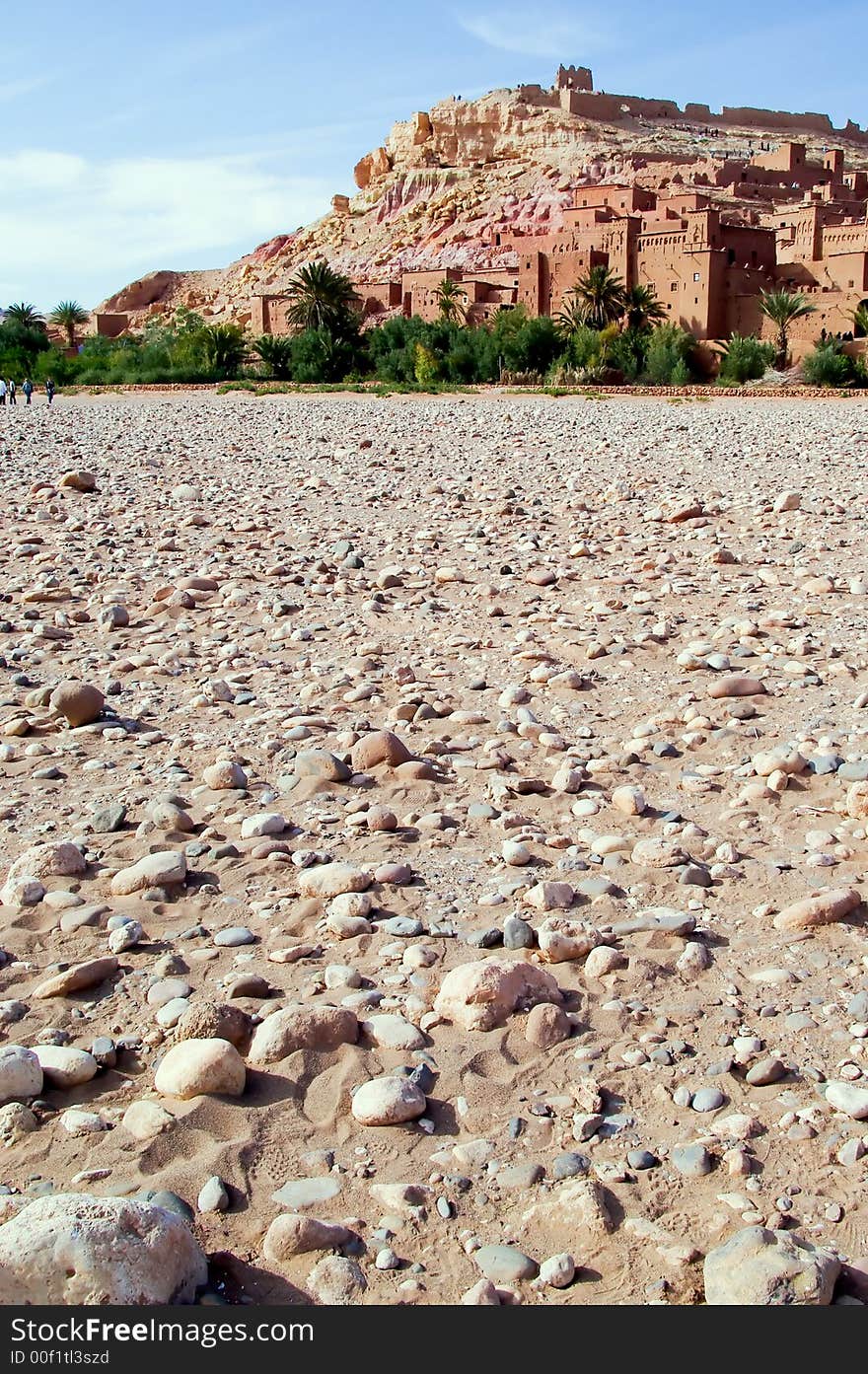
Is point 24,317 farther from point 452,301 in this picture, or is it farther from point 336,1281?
point 336,1281

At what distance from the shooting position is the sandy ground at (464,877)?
221cm

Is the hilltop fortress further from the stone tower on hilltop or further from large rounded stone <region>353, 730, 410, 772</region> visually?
large rounded stone <region>353, 730, 410, 772</region>

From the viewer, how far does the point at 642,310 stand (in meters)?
43.2

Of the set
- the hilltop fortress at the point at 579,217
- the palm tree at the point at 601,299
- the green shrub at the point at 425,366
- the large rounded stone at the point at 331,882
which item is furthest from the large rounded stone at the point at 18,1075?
the palm tree at the point at 601,299

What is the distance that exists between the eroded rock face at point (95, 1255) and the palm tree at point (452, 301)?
49225 millimetres

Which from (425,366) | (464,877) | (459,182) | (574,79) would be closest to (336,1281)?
(464,877)

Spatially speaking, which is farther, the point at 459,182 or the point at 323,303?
the point at 459,182

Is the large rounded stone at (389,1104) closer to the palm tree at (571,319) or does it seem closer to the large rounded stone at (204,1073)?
the large rounded stone at (204,1073)

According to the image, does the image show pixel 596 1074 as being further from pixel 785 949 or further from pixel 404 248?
pixel 404 248

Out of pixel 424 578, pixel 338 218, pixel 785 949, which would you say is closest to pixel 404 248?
pixel 338 218

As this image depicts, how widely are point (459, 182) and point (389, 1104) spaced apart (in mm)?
87873

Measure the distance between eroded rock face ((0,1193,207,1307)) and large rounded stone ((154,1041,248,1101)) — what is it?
517 mm

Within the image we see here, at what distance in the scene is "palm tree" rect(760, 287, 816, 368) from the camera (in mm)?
39062

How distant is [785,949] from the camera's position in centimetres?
303
